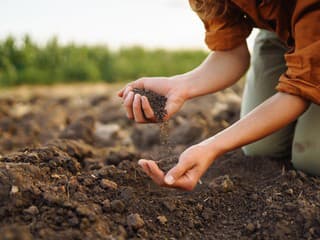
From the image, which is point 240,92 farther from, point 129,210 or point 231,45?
point 129,210

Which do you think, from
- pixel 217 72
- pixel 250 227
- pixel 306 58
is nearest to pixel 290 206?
pixel 250 227

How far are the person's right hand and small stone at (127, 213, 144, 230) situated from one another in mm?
457

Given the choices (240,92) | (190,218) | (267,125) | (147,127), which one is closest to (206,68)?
(267,125)

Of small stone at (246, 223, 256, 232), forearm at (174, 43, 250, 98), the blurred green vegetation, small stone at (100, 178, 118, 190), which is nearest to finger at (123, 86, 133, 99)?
forearm at (174, 43, 250, 98)

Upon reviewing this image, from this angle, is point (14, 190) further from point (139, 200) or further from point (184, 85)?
point (184, 85)

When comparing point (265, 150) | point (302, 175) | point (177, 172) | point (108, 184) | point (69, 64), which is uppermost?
point (177, 172)

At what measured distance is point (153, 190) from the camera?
2.28 m

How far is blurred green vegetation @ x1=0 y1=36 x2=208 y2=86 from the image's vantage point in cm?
533

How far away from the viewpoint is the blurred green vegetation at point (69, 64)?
17.5 ft

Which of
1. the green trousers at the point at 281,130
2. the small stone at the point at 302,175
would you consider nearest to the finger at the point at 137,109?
the small stone at the point at 302,175

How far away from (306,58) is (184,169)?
0.61 meters

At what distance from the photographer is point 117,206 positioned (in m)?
1.96

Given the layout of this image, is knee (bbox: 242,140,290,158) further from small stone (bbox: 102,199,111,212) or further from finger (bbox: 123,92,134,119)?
small stone (bbox: 102,199,111,212)

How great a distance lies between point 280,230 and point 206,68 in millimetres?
887
